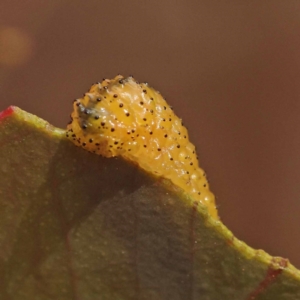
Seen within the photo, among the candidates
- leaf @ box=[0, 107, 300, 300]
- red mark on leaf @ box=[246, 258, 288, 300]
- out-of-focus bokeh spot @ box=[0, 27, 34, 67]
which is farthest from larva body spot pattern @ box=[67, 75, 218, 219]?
out-of-focus bokeh spot @ box=[0, 27, 34, 67]

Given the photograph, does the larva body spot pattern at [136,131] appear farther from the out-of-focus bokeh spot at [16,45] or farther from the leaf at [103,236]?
the out-of-focus bokeh spot at [16,45]

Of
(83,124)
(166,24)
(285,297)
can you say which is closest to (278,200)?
(166,24)

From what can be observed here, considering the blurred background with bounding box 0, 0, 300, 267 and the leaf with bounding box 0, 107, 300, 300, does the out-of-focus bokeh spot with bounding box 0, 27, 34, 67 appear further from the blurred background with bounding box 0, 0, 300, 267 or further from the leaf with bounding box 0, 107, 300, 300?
the leaf with bounding box 0, 107, 300, 300

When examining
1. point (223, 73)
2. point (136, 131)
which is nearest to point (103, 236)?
point (136, 131)

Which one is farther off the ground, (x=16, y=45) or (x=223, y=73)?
(x=223, y=73)

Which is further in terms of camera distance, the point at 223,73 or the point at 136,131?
the point at 223,73

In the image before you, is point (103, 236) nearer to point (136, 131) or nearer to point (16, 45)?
point (136, 131)

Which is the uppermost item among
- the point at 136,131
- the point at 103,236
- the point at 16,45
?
the point at 136,131

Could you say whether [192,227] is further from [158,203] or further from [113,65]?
[113,65]
